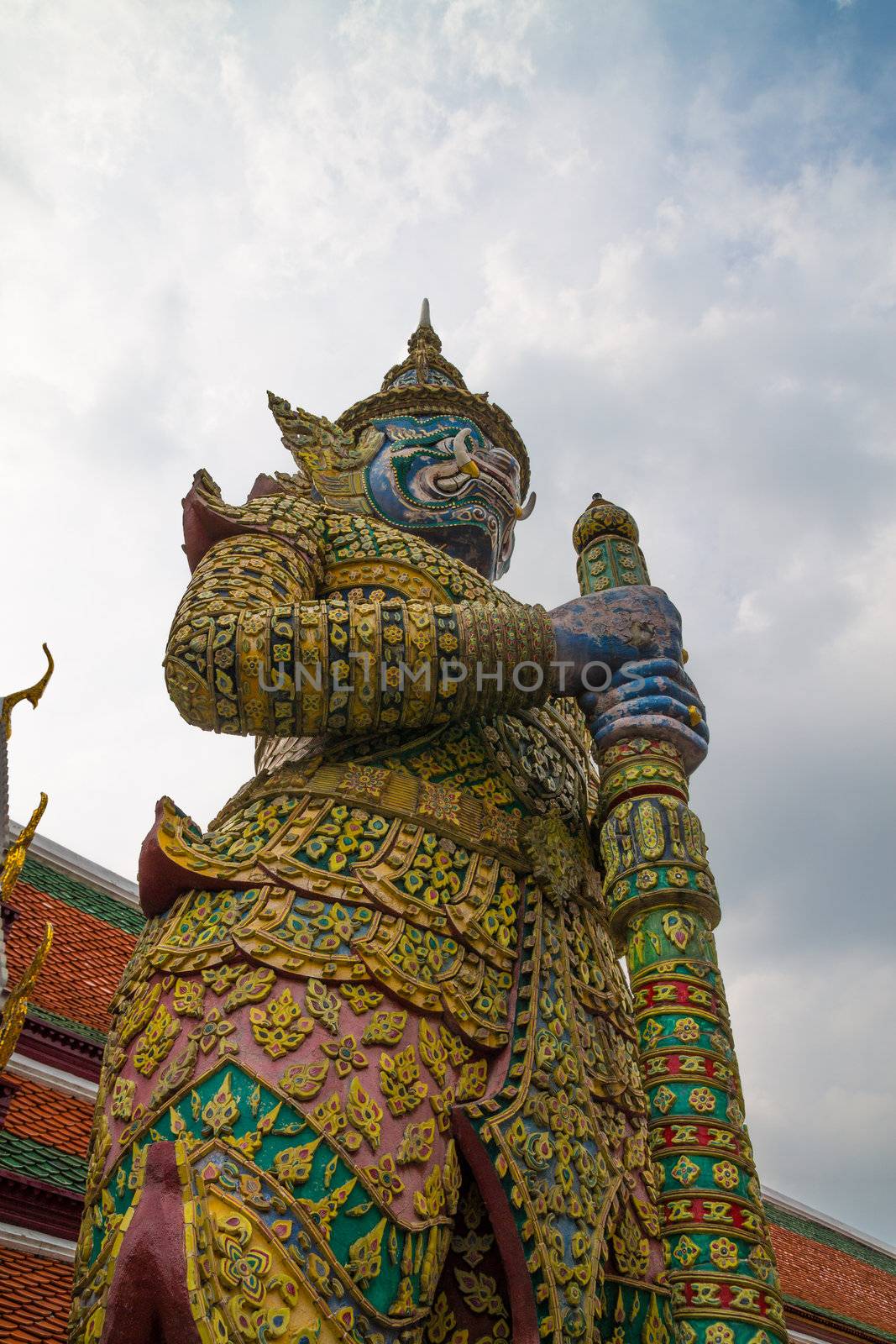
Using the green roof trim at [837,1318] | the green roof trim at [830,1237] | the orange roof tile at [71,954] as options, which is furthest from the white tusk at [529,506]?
the green roof trim at [830,1237]

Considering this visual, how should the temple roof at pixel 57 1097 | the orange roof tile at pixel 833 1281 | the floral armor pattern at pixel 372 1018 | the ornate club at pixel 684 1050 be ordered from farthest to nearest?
→ the orange roof tile at pixel 833 1281
the temple roof at pixel 57 1097
the ornate club at pixel 684 1050
the floral armor pattern at pixel 372 1018

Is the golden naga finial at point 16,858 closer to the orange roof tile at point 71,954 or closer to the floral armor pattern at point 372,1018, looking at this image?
the orange roof tile at point 71,954

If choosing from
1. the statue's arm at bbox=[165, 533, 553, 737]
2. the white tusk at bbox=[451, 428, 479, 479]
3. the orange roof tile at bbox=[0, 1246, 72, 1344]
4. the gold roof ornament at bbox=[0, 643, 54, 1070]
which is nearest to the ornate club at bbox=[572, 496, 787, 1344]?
the statue's arm at bbox=[165, 533, 553, 737]

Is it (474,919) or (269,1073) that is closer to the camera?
(269,1073)

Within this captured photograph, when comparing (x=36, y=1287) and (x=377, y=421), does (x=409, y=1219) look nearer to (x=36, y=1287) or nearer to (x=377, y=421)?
(x=36, y=1287)

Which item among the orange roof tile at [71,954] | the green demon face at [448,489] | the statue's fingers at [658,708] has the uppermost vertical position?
the green demon face at [448,489]

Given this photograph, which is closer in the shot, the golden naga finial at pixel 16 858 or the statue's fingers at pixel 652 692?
the statue's fingers at pixel 652 692

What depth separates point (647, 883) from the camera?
326cm

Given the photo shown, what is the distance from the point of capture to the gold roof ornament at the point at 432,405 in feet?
17.7

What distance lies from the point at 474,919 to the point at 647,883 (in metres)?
0.54

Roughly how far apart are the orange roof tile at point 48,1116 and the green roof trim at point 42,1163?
52 mm

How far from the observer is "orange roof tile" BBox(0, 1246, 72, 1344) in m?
4.18

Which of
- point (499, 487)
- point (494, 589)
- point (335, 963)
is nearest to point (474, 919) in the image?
point (335, 963)

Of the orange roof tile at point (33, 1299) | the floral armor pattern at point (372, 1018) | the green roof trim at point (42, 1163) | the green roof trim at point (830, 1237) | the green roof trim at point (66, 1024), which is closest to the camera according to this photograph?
the floral armor pattern at point (372, 1018)
